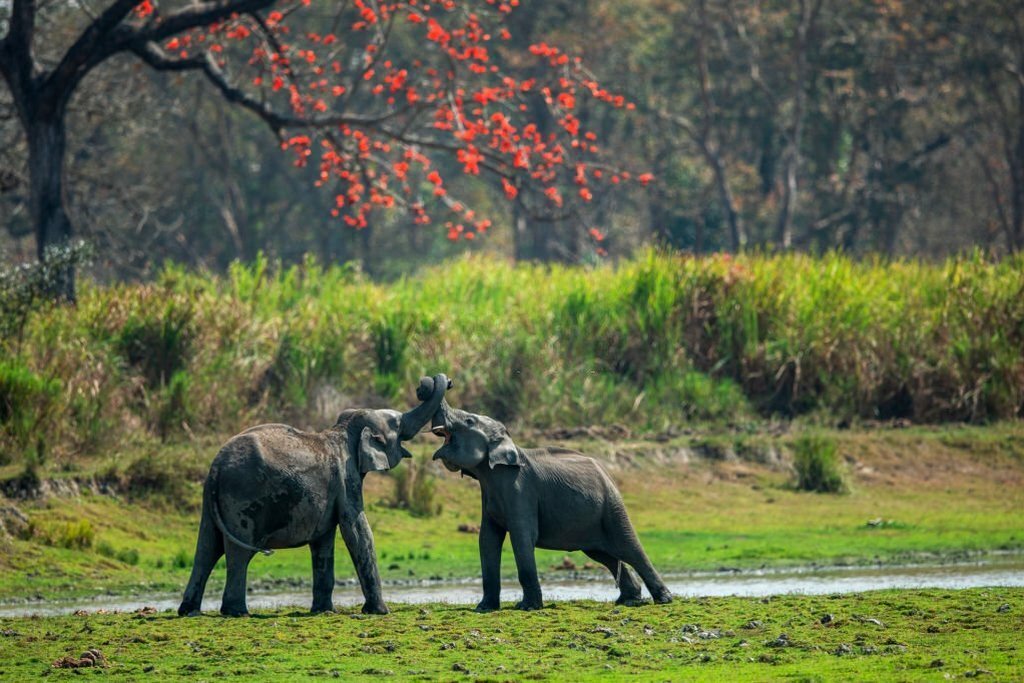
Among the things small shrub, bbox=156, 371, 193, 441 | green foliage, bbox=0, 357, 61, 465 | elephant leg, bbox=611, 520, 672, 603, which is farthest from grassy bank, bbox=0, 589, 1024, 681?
small shrub, bbox=156, 371, 193, 441

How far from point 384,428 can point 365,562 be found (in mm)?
1023

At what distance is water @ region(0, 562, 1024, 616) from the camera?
45.9 ft

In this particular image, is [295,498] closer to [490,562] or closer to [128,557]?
[490,562]

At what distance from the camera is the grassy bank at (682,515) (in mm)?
15844

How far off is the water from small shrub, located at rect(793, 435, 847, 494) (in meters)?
4.27

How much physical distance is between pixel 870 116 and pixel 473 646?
38.7 meters

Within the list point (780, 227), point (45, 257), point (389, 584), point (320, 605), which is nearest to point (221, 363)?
point (45, 257)

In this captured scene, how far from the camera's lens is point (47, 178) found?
72.4 feet

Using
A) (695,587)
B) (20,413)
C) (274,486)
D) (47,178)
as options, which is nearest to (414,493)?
(20,413)

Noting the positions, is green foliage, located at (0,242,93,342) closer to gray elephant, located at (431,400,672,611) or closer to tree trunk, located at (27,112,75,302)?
tree trunk, located at (27,112,75,302)

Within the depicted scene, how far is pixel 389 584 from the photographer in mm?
15836

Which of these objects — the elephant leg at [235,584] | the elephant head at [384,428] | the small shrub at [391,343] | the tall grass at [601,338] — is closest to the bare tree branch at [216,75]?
the tall grass at [601,338]

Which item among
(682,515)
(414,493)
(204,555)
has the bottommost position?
(682,515)

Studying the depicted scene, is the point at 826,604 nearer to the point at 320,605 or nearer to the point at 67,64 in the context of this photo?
the point at 320,605
